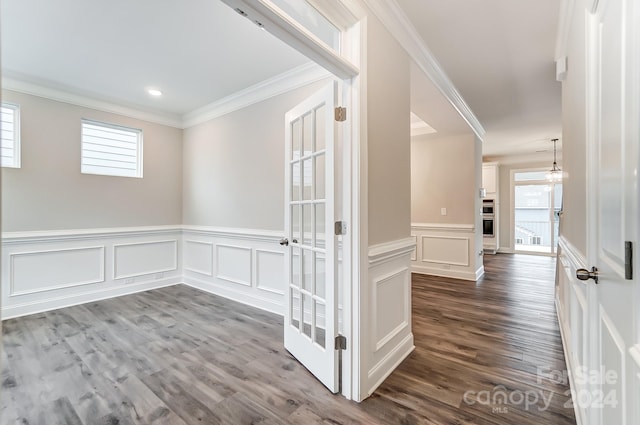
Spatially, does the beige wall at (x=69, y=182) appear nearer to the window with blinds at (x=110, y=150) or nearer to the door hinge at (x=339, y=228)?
the window with blinds at (x=110, y=150)

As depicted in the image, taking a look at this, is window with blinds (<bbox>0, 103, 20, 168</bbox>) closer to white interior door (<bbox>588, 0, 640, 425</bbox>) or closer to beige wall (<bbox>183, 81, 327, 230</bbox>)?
beige wall (<bbox>183, 81, 327, 230</bbox>)

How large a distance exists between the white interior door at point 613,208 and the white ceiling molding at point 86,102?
4.82 m

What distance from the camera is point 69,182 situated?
381cm

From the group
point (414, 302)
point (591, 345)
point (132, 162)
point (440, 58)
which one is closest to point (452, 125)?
point (440, 58)

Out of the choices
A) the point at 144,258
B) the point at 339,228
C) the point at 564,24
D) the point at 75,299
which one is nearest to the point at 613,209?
the point at 339,228

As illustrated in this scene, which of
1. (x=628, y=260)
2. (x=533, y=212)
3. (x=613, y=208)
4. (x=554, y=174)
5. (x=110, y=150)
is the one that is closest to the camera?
(x=628, y=260)

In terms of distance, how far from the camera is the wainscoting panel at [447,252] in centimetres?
499

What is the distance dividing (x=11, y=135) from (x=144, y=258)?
2.02m

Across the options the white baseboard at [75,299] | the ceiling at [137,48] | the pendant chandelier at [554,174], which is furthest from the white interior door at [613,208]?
the pendant chandelier at [554,174]

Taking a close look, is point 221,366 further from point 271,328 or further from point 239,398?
point 271,328

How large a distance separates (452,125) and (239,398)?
14.0ft

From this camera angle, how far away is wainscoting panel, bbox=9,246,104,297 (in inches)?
136

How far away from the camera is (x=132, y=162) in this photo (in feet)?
14.5

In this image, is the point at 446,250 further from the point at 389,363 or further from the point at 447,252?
the point at 389,363
